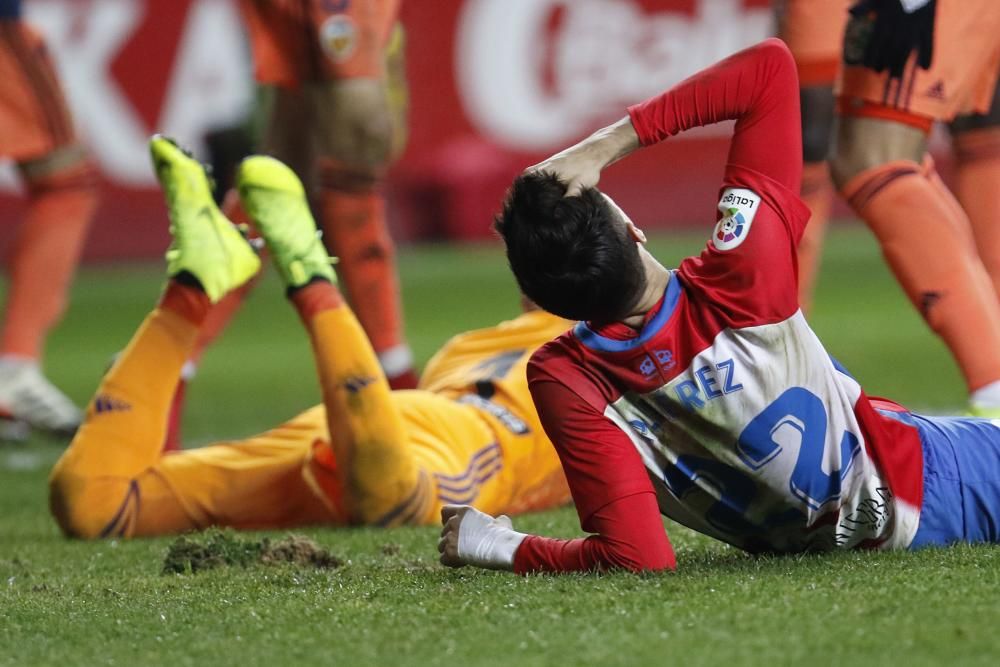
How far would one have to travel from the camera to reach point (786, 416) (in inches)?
96.7

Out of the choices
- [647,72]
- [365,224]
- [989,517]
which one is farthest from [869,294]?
[989,517]

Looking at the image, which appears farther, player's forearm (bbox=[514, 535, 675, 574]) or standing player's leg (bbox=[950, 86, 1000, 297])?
standing player's leg (bbox=[950, 86, 1000, 297])

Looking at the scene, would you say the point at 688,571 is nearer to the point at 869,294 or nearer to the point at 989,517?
the point at 989,517

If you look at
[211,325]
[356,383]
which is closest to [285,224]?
[356,383]

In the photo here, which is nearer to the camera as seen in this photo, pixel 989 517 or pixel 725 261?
pixel 725 261

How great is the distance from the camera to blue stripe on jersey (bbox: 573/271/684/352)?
243 centimetres

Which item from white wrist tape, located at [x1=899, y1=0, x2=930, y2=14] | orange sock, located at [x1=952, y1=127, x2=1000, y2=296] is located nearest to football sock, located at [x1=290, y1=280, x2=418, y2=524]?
white wrist tape, located at [x1=899, y1=0, x2=930, y2=14]

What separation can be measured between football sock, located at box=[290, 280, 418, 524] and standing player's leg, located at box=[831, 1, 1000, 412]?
1.10 m

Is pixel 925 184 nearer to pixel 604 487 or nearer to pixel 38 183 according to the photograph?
pixel 604 487

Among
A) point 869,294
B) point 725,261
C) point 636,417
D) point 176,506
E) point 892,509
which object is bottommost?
point 869,294

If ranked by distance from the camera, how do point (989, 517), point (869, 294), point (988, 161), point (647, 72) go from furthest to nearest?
point (647, 72) → point (869, 294) → point (988, 161) → point (989, 517)

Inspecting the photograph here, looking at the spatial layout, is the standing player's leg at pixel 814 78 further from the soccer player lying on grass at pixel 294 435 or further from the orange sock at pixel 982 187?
the soccer player lying on grass at pixel 294 435

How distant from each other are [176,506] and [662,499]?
50.4 inches

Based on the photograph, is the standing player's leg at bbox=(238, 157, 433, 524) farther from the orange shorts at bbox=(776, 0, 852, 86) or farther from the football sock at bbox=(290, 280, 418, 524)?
the orange shorts at bbox=(776, 0, 852, 86)
